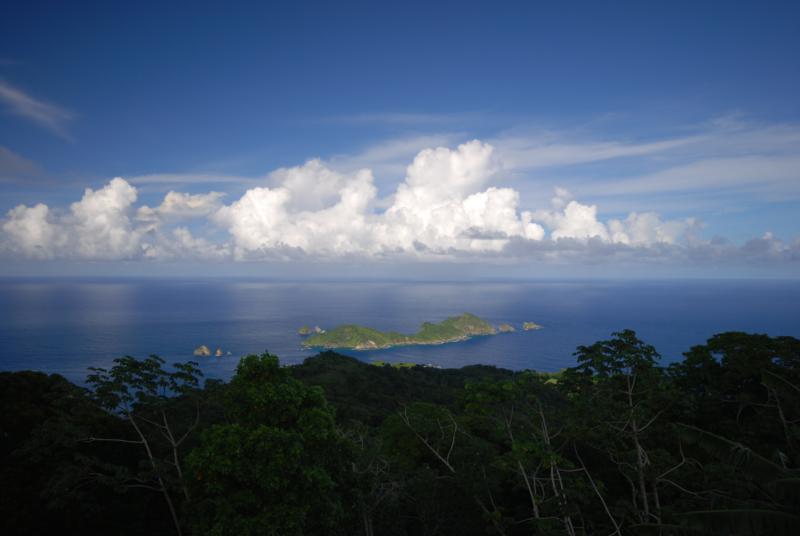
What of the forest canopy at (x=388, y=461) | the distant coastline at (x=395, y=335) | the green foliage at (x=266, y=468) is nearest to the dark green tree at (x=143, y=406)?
the forest canopy at (x=388, y=461)

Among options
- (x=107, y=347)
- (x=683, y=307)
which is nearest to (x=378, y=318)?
(x=107, y=347)

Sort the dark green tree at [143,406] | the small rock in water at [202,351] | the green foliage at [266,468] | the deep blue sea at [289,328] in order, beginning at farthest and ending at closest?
the small rock in water at [202,351] → the deep blue sea at [289,328] → the dark green tree at [143,406] → the green foliage at [266,468]

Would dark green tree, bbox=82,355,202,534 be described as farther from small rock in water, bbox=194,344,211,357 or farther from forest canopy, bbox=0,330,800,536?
small rock in water, bbox=194,344,211,357

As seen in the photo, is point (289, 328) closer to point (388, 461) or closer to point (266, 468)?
point (388, 461)

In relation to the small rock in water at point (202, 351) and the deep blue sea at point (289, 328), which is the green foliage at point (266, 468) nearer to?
the deep blue sea at point (289, 328)

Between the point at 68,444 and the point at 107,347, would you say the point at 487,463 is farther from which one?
the point at 107,347

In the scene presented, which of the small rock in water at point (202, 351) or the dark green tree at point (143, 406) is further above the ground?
the dark green tree at point (143, 406)

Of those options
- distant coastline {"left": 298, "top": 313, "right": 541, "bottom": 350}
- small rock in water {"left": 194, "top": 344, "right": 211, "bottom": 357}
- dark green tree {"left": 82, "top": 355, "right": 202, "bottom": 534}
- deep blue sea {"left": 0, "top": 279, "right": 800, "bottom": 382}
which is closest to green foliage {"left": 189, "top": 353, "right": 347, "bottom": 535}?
dark green tree {"left": 82, "top": 355, "right": 202, "bottom": 534}

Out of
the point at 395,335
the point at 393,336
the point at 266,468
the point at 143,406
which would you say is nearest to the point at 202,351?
the point at 393,336

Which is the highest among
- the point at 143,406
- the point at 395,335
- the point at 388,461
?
the point at 143,406
